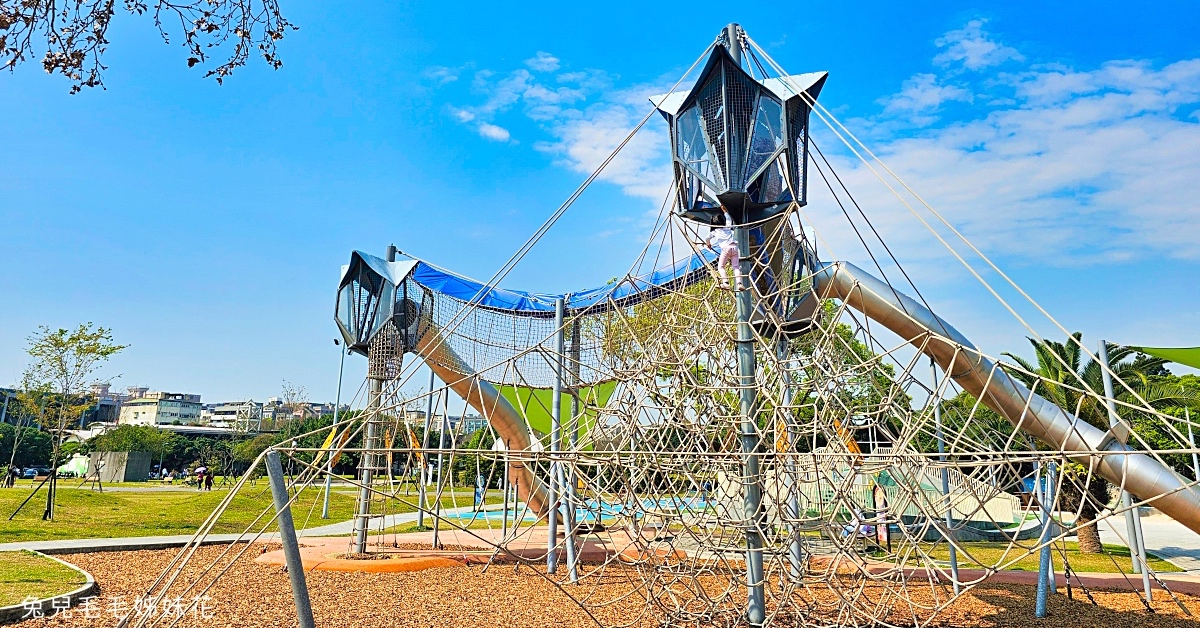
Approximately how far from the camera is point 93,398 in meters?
24.9

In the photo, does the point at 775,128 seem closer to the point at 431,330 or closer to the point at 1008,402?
Result: the point at 1008,402

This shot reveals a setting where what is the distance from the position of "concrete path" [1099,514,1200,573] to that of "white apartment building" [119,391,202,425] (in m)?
124

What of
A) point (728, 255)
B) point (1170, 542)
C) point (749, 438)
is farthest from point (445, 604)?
point (1170, 542)

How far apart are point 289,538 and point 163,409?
16155 centimetres

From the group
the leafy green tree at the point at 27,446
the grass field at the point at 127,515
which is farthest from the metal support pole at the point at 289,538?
the leafy green tree at the point at 27,446

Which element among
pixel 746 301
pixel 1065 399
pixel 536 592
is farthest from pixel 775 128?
pixel 1065 399

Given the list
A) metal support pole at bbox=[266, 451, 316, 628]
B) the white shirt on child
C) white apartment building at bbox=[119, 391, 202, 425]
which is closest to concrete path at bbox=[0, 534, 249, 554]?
metal support pole at bbox=[266, 451, 316, 628]

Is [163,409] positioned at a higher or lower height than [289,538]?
higher

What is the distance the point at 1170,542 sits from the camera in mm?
19719

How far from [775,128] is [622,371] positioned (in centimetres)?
260

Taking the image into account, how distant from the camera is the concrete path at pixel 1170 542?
15.3m

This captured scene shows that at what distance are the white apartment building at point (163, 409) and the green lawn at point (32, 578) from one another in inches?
4694

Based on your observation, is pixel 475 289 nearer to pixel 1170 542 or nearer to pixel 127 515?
pixel 127 515

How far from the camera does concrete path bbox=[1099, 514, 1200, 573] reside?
50.3 ft
